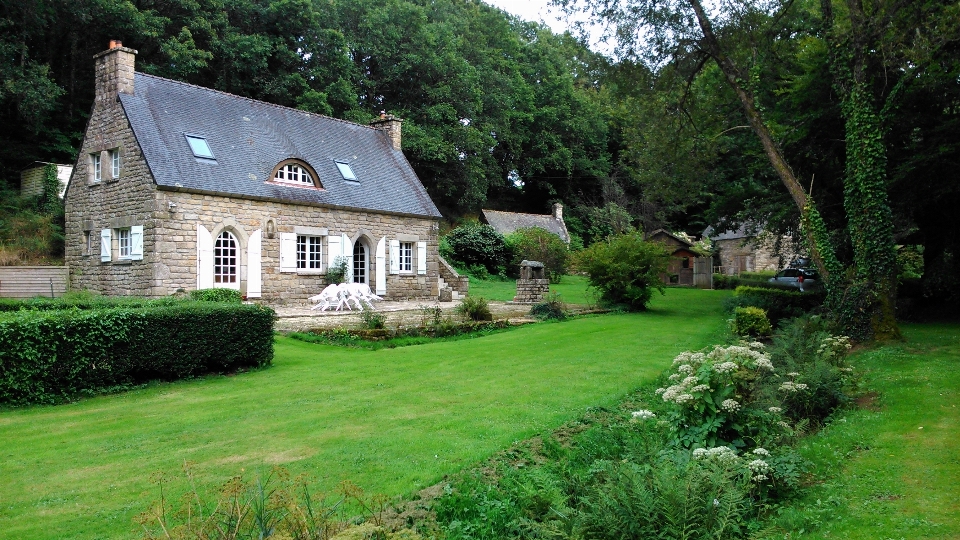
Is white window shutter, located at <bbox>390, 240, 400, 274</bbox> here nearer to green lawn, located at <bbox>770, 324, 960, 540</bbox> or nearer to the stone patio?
the stone patio

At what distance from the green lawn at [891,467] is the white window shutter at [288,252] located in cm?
1530

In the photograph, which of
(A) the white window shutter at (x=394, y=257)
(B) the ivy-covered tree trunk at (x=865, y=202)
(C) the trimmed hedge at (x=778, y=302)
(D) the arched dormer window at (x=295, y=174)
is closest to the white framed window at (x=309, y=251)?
(D) the arched dormer window at (x=295, y=174)

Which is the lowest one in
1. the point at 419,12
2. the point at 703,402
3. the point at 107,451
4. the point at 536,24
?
the point at 107,451

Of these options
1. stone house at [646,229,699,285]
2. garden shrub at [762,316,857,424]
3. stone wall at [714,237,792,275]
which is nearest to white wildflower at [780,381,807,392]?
garden shrub at [762,316,857,424]

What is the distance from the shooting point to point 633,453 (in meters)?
5.16

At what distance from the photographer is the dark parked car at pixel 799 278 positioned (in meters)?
27.7

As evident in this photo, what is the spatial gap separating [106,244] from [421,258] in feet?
32.6

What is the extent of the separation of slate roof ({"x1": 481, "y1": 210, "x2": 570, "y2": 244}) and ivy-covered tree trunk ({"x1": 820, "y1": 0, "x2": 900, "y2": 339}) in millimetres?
24245

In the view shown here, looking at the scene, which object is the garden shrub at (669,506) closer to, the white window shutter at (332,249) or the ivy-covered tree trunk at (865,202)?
the ivy-covered tree trunk at (865,202)

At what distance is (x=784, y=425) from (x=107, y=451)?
19.5 feet

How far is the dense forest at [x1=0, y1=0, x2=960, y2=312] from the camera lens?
43.7 feet

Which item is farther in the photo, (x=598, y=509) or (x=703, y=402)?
(x=703, y=402)

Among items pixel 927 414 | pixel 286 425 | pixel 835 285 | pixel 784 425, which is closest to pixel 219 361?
pixel 286 425

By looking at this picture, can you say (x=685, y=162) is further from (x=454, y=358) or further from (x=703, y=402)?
(x=703, y=402)
